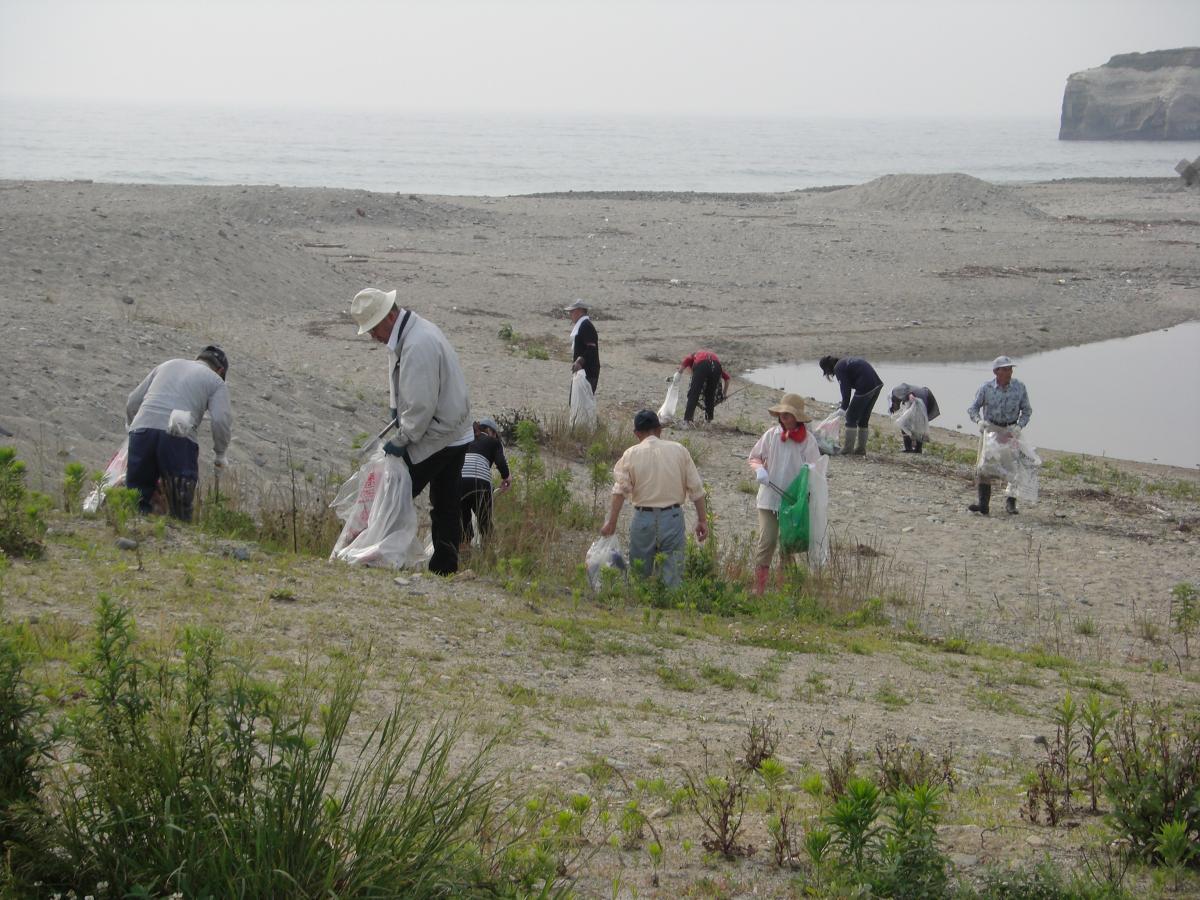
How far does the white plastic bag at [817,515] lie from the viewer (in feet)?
31.3

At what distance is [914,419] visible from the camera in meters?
15.9

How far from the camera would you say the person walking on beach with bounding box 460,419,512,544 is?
29.8ft

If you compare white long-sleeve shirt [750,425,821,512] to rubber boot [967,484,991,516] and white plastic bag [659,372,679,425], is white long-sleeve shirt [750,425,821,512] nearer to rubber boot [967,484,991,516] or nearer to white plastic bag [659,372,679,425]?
rubber boot [967,484,991,516]

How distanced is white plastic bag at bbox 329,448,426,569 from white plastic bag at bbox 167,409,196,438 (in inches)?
45.8

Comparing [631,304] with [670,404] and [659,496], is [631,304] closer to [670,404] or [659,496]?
[670,404]

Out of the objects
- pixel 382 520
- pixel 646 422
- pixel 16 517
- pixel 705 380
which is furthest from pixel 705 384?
pixel 16 517

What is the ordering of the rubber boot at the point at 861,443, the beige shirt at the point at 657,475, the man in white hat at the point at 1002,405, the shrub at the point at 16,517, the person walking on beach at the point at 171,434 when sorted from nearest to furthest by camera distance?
1. the shrub at the point at 16,517
2. the person walking on beach at the point at 171,434
3. the beige shirt at the point at 657,475
4. the man in white hat at the point at 1002,405
5. the rubber boot at the point at 861,443

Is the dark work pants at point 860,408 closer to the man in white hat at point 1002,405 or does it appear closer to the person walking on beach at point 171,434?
the man in white hat at point 1002,405

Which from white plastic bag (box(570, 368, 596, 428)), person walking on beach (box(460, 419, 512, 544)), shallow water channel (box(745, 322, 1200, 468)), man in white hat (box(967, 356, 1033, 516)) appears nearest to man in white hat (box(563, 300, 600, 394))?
white plastic bag (box(570, 368, 596, 428))

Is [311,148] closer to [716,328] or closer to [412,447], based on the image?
[716,328]

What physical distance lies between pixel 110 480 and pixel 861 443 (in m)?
9.59

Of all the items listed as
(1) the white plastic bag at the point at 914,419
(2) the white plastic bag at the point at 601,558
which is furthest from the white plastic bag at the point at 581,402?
(2) the white plastic bag at the point at 601,558

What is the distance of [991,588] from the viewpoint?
1062 cm

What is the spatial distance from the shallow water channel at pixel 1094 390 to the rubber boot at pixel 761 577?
9719mm
